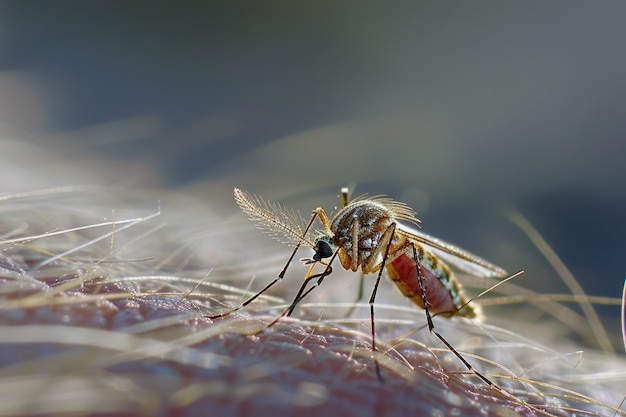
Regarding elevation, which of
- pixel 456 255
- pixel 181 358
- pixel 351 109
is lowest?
pixel 181 358

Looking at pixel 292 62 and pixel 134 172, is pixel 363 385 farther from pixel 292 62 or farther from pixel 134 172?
pixel 292 62

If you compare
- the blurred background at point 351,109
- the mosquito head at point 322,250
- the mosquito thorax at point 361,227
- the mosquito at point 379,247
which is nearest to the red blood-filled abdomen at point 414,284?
the mosquito at point 379,247

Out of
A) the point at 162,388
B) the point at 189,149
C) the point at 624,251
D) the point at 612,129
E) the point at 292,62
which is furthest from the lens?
the point at 292,62

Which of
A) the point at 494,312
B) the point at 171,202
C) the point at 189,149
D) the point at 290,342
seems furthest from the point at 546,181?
the point at 290,342

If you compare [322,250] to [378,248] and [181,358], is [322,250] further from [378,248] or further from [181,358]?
[181,358]

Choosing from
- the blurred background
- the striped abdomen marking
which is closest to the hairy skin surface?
the striped abdomen marking

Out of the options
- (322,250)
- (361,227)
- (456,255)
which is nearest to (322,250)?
(322,250)

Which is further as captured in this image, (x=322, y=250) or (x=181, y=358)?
(x=322, y=250)

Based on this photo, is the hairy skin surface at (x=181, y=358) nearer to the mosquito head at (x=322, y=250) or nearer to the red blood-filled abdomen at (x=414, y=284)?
the mosquito head at (x=322, y=250)
